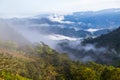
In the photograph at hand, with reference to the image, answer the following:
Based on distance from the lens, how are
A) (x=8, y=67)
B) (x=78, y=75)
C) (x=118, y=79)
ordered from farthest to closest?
(x=8, y=67), (x=78, y=75), (x=118, y=79)

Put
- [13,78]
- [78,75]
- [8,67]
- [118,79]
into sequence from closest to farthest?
[118,79] < [13,78] < [78,75] < [8,67]

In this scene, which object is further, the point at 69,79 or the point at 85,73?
the point at 69,79

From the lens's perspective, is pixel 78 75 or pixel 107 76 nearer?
pixel 107 76

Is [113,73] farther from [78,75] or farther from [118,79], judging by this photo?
[78,75]

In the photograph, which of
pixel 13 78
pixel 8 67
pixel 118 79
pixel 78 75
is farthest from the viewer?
pixel 8 67

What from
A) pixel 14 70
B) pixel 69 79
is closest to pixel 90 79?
pixel 69 79

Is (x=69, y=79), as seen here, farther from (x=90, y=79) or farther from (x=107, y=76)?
(x=107, y=76)

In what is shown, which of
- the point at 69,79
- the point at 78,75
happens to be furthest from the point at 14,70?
the point at 78,75

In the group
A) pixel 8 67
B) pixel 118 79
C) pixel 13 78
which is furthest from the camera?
pixel 8 67
